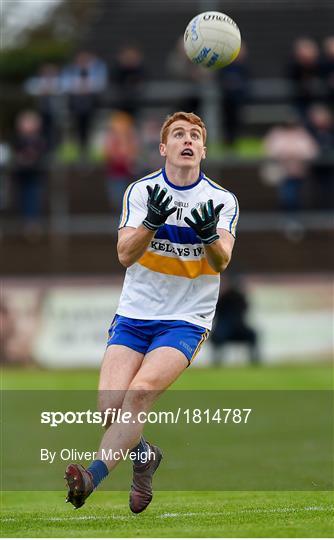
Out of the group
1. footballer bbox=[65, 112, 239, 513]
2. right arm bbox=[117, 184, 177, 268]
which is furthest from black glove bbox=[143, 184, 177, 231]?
footballer bbox=[65, 112, 239, 513]

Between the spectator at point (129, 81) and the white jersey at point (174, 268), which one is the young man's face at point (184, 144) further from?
the spectator at point (129, 81)

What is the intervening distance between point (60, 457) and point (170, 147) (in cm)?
499

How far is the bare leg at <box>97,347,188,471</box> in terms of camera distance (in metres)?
7.80

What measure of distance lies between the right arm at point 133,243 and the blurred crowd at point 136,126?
13918 millimetres

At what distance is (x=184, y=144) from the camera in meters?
8.21

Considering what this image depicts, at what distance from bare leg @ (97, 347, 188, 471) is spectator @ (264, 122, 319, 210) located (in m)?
14.6

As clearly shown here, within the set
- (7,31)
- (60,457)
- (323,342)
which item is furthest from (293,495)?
(7,31)

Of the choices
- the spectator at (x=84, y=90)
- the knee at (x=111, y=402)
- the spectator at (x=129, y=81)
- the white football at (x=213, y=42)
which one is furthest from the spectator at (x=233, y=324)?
the knee at (x=111, y=402)

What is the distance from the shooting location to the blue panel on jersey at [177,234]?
8.25m

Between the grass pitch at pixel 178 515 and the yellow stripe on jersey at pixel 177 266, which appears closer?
the grass pitch at pixel 178 515

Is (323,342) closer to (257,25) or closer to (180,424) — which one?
(180,424)

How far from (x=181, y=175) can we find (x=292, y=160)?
46.6 feet

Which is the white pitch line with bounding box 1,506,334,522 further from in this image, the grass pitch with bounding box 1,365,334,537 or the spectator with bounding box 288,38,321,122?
the spectator with bounding box 288,38,321,122

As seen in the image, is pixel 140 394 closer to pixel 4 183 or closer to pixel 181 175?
pixel 181 175
